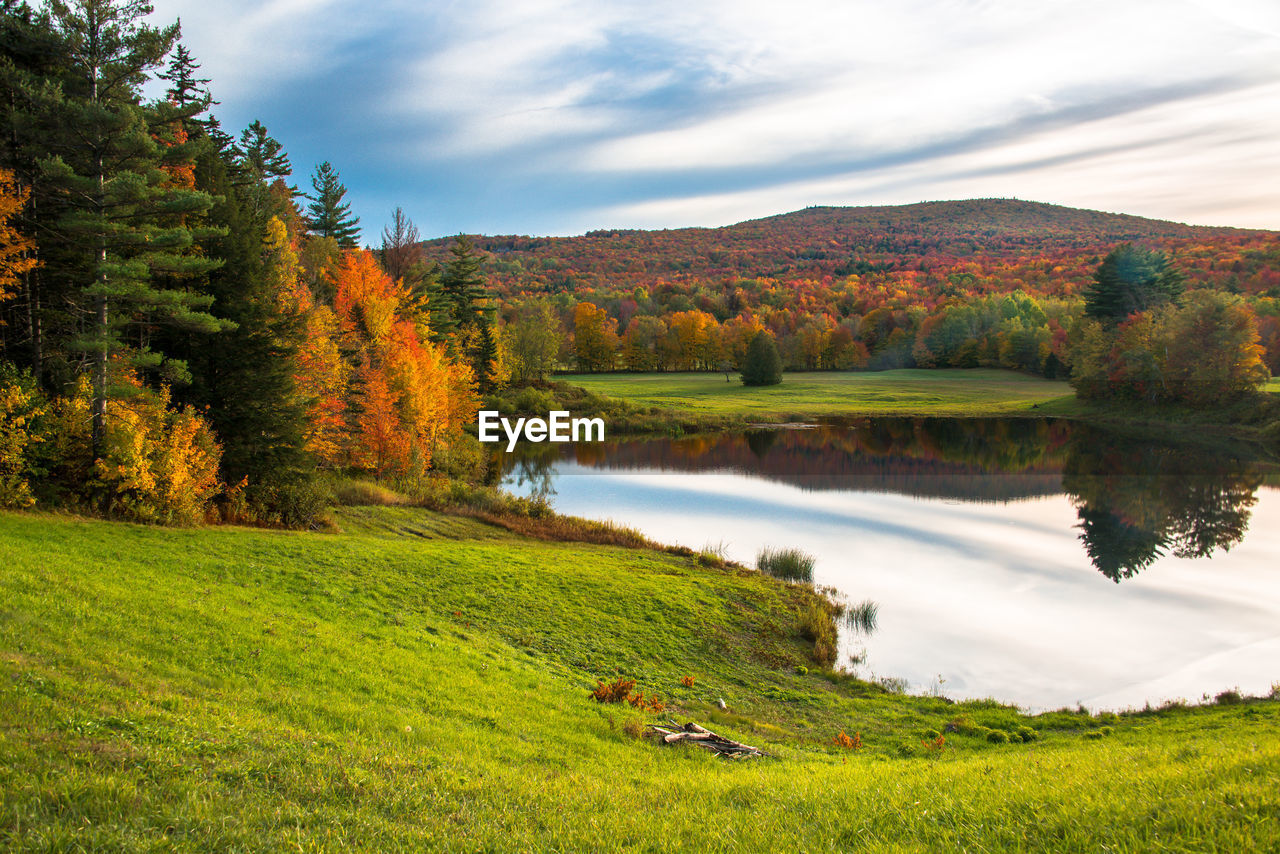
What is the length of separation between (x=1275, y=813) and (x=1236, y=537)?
3623 centimetres

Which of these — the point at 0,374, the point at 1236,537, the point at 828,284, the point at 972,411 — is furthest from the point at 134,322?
the point at 828,284

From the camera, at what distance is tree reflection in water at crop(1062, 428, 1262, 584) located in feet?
99.5

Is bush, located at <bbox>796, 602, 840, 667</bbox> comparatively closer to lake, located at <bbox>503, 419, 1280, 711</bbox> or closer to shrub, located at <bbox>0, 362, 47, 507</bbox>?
lake, located at <bbox>503, 419, 1280, 711</bbox>

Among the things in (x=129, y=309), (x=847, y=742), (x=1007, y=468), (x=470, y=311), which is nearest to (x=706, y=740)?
(x=847, y=742)

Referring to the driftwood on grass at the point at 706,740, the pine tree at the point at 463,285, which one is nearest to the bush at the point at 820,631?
the driftwood on grass at the point at 706,740

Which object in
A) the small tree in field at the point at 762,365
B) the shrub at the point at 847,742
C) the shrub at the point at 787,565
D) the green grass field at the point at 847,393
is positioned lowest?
the shrub at the point at 787,565

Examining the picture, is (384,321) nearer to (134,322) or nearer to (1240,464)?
(134,322)

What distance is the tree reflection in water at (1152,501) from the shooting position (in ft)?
99.5

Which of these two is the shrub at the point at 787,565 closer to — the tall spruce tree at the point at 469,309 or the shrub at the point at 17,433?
the shrub at the point at 17,433

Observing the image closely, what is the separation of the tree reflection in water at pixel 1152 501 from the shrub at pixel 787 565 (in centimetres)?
1175

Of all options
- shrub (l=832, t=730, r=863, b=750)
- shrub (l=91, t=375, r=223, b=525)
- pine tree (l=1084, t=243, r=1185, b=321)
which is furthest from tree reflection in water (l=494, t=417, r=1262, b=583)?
shrub (l=91, t=375, r=223, b=525)

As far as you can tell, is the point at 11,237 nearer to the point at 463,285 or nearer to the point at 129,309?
the point at 129,309

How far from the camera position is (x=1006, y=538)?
32.5 meters

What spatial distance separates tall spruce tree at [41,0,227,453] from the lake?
21220 millimetres
